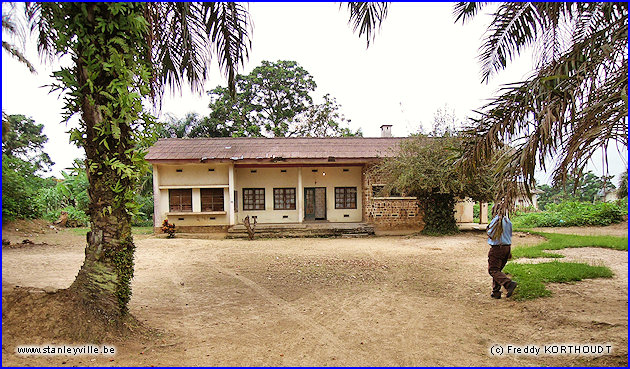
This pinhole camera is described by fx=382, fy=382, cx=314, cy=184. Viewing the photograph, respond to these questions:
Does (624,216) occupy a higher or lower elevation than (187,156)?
lower

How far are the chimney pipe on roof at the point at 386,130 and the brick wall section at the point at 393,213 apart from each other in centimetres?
483

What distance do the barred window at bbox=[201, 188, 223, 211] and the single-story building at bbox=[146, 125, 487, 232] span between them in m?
0.05

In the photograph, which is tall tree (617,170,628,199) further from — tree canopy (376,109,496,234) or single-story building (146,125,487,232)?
single-story building (146,125,487,232)

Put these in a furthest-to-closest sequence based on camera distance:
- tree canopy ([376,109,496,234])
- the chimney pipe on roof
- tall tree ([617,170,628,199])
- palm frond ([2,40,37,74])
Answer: the chimney pipe on roof < tree canopy ([376,109,496,234]) < palm frond ([2,40,37,74]) < tall tree ([617,170,628,199])

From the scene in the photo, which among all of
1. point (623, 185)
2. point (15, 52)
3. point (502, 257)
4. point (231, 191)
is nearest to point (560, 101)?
point (623, 185)

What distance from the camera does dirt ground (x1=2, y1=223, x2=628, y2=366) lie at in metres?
4.10

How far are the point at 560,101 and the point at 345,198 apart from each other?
1535 cm

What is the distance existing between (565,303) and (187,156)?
1559 cm

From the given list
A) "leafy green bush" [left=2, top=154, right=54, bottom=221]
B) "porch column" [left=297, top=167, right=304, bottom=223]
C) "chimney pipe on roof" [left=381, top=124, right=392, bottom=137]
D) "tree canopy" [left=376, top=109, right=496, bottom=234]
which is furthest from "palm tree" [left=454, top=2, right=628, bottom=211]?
"chimney pipe on roof" [left=381, top=124, right=392, bottom=137]

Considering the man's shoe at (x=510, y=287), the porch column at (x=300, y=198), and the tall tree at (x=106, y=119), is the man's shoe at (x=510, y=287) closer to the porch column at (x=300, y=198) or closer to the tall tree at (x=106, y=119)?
the tall tree at (x=106, y=119)

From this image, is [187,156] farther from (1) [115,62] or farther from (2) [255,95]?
(1) [115,62]

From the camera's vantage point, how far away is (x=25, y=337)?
372 cm

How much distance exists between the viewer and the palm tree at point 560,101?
421 cm

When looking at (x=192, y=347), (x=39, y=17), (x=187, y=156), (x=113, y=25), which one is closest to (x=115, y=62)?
(x=113, y=25)
